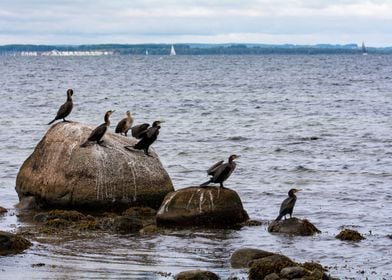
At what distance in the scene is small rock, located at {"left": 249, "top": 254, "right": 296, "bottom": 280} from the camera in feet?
43.6

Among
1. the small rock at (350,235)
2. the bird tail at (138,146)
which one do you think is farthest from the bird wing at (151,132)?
the small rock at (350,235)

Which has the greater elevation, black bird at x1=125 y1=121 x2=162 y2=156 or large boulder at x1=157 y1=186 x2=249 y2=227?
black bird at x1=125 y1=121 x2=162 y2=156

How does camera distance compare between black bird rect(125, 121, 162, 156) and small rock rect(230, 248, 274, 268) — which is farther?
black bird rect(125, 121, 162, 156)

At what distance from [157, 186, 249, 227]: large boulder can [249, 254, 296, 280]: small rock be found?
423 centimetres

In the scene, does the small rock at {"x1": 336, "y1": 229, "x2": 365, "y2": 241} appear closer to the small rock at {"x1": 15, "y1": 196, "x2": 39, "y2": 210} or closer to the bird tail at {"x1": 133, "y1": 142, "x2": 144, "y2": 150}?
the bird tail at {"x1": 133, "y1": 142, "x2": 144, "y2": 150}

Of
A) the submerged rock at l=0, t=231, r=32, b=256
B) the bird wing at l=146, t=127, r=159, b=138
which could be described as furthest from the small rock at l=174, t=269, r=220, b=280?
the bird wing at l=146, t=127, r=159, b=138

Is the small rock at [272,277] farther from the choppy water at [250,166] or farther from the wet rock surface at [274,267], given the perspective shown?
the choppy water at [250,166]

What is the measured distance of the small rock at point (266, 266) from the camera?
13.3m

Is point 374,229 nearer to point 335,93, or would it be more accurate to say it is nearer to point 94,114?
point 94,114

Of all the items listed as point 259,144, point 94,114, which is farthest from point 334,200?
point 94,114

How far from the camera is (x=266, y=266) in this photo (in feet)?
43.9

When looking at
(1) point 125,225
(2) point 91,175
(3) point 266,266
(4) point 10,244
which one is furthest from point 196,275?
(2) point 91,175

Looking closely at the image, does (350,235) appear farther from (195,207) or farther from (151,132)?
(151,132)

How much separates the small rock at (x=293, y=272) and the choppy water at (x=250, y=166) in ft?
3.24
